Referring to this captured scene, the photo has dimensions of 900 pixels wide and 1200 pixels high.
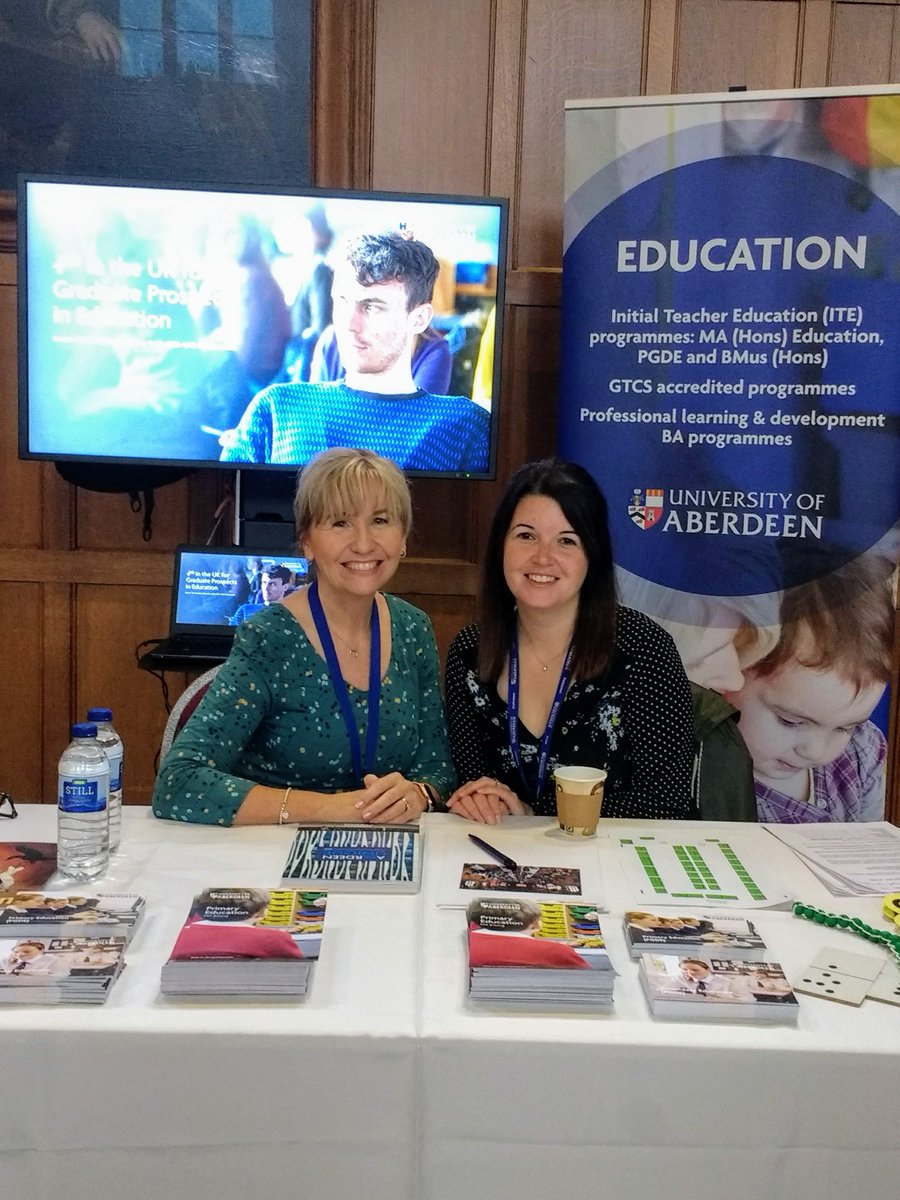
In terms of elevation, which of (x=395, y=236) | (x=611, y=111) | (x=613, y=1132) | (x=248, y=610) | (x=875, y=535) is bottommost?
(x=613, y=1132)

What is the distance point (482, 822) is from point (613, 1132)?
2.28ft

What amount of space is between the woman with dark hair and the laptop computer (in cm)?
92

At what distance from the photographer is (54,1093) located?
3.03ft

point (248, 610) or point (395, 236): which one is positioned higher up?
point (395, 236)

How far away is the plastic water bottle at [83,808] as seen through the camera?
4.24 ft

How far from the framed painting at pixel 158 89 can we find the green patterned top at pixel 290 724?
190 cm

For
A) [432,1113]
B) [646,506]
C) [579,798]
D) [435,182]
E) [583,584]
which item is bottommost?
[432,1113]

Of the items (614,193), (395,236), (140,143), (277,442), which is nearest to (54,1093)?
(277,442)

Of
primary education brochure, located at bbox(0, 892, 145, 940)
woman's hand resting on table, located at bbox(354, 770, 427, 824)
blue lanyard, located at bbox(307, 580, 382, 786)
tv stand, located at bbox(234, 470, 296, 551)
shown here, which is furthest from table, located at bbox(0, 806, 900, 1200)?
tv stand, located at bbox(234, 470, 296, 551)

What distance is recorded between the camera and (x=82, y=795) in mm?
1288

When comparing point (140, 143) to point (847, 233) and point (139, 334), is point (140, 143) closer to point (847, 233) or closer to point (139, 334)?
point (139, 334)

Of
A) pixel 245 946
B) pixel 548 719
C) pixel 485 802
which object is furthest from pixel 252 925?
pixel 548 719

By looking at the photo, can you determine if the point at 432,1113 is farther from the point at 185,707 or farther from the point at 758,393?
the point at 758,393

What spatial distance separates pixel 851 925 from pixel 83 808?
96 cm
